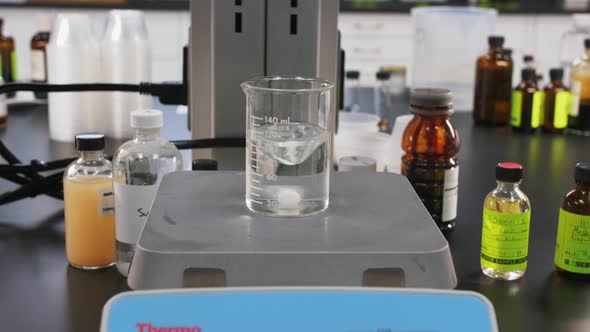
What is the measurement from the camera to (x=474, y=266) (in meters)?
0.97

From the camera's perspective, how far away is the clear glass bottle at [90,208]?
3.01ft

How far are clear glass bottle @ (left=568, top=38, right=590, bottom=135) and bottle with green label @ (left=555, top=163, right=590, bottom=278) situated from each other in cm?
102

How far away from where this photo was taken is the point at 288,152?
0.75m

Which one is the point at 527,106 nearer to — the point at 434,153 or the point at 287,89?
the point at 434,153

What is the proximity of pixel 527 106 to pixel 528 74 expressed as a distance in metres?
0.10

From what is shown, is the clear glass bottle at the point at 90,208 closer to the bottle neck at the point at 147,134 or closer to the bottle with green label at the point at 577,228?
the bottle neck at the point at 147,134

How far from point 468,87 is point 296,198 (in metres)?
1.59

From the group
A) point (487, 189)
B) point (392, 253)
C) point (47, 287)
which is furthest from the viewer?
point (487, 189)

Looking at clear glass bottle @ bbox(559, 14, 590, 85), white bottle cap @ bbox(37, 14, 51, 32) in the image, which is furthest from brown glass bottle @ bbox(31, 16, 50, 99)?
clear glass bottle @ bbox(559, 14, 590, 85)

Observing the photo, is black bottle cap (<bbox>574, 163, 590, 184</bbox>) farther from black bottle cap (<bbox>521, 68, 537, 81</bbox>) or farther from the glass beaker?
black bottle cap (<bbox>521, 68, 537, 81</bbox>)

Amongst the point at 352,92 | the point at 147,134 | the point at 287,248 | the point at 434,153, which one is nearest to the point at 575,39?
the point at 352,92

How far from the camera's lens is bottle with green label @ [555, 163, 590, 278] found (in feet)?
2.93

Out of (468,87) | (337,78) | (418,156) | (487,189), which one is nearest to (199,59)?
(337,78)

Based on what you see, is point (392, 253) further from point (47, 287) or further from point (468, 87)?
point (468, 87)
